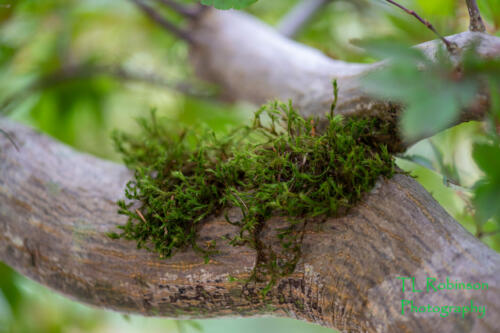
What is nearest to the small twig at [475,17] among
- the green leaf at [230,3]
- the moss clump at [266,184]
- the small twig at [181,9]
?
the moss clump at [266,184]

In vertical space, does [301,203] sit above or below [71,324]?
above

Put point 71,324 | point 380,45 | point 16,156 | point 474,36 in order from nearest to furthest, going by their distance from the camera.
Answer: point 380,45 → point 474,36 → point 16,156 → point 71,324

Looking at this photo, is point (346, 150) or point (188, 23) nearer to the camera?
point (346, 150)

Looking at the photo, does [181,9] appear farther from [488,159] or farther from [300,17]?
[488,159]

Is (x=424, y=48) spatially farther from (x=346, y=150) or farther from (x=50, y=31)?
(x=50, y=31)

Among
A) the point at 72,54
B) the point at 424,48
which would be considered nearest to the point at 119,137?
the point at 424,48

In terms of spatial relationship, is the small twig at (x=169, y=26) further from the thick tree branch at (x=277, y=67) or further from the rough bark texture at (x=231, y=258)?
the rough bark texture at (x=231, y=258)

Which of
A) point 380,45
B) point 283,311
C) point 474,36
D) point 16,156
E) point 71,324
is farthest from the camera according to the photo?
point 71,324

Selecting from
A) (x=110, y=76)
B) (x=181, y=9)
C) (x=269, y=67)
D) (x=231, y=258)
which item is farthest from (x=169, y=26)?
(x=231, y=258)
